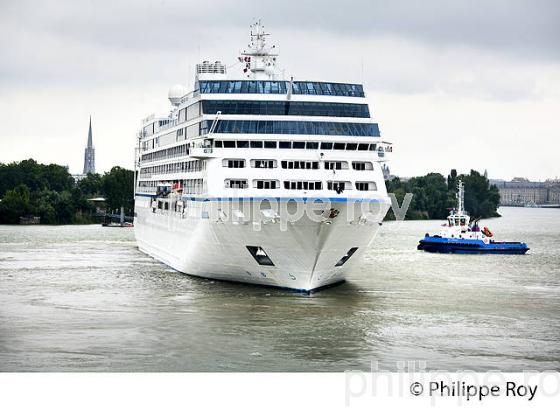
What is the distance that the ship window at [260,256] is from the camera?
26.9 m

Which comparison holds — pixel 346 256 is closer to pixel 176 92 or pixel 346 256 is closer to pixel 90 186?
pixel 176 92

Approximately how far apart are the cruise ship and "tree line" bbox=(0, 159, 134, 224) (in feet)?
187

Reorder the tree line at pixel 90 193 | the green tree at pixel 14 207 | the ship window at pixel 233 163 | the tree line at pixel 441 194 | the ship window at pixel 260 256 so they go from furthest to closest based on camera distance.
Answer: the tree line at pixel 441 194
the tree line at pixel 90 193
the green tree at pixel 14 207
the ship window at pixel 233 163
the ship window at pixel 260 256

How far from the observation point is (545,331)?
2309 cm

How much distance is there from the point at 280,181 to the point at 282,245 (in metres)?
2.52

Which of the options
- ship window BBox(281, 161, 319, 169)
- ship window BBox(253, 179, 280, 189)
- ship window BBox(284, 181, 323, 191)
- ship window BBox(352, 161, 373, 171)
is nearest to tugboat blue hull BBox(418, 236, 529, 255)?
ship window BBox(352, 161, 373, 171)

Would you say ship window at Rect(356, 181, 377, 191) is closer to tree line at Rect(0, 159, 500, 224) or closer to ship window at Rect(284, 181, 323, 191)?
ship window at Rect(284, 181, 323, 191)

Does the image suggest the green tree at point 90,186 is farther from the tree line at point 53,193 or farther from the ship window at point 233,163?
the ship window at point 233,163

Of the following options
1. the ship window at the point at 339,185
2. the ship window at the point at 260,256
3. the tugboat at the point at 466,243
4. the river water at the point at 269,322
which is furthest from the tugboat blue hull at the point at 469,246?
the ship window at the point at 260,256

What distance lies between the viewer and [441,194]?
4230 inches

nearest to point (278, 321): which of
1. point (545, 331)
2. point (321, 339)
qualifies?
point (321, 339)

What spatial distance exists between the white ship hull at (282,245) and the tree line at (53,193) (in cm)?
5757

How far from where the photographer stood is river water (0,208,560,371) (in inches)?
741

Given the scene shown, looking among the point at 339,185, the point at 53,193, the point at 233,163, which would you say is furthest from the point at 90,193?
the point at 339,185
